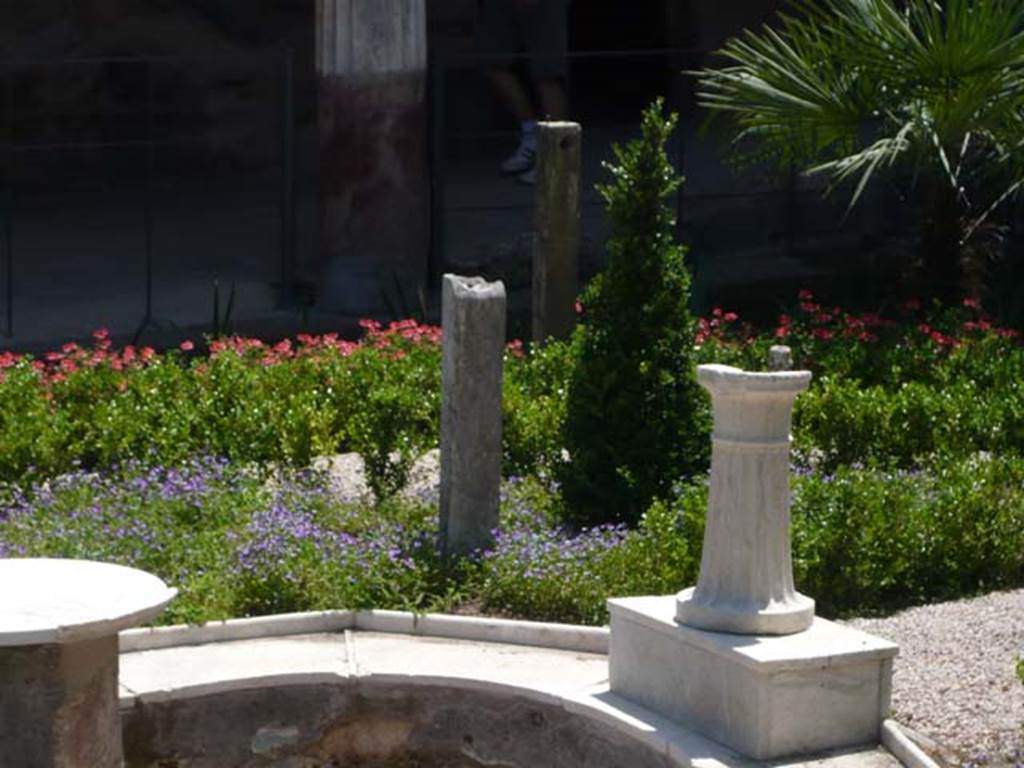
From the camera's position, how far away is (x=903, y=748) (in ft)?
19.1

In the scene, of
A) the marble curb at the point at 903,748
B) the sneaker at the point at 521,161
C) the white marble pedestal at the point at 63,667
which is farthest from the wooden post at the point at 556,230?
the white marble pedestal at the point at 63,667

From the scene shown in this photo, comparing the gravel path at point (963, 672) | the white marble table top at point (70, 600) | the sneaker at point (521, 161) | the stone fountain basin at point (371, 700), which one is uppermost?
the sneaker at point (521, 161)

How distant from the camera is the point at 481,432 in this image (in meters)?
7.22

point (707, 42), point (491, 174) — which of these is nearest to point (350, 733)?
point (491, 174)

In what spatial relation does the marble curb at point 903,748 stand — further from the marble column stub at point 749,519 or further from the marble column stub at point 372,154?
the marble column stub at point 372,154

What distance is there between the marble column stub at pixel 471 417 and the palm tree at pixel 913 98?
3041mm

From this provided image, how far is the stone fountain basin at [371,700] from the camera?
6.27 meters

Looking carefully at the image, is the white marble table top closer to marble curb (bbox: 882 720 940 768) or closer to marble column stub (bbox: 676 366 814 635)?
marble column stub (bbox: 676 366 814 635)

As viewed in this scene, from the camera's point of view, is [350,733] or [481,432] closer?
[350,733]

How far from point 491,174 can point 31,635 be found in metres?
9.28

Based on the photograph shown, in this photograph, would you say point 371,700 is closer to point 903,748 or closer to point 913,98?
point 903,748

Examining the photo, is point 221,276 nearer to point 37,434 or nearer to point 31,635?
point 37,434

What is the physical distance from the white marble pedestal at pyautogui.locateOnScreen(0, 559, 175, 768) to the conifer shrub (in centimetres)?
238

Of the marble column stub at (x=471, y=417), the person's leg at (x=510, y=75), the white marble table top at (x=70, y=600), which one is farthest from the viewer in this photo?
the person's leg at (x=510, y=75)
